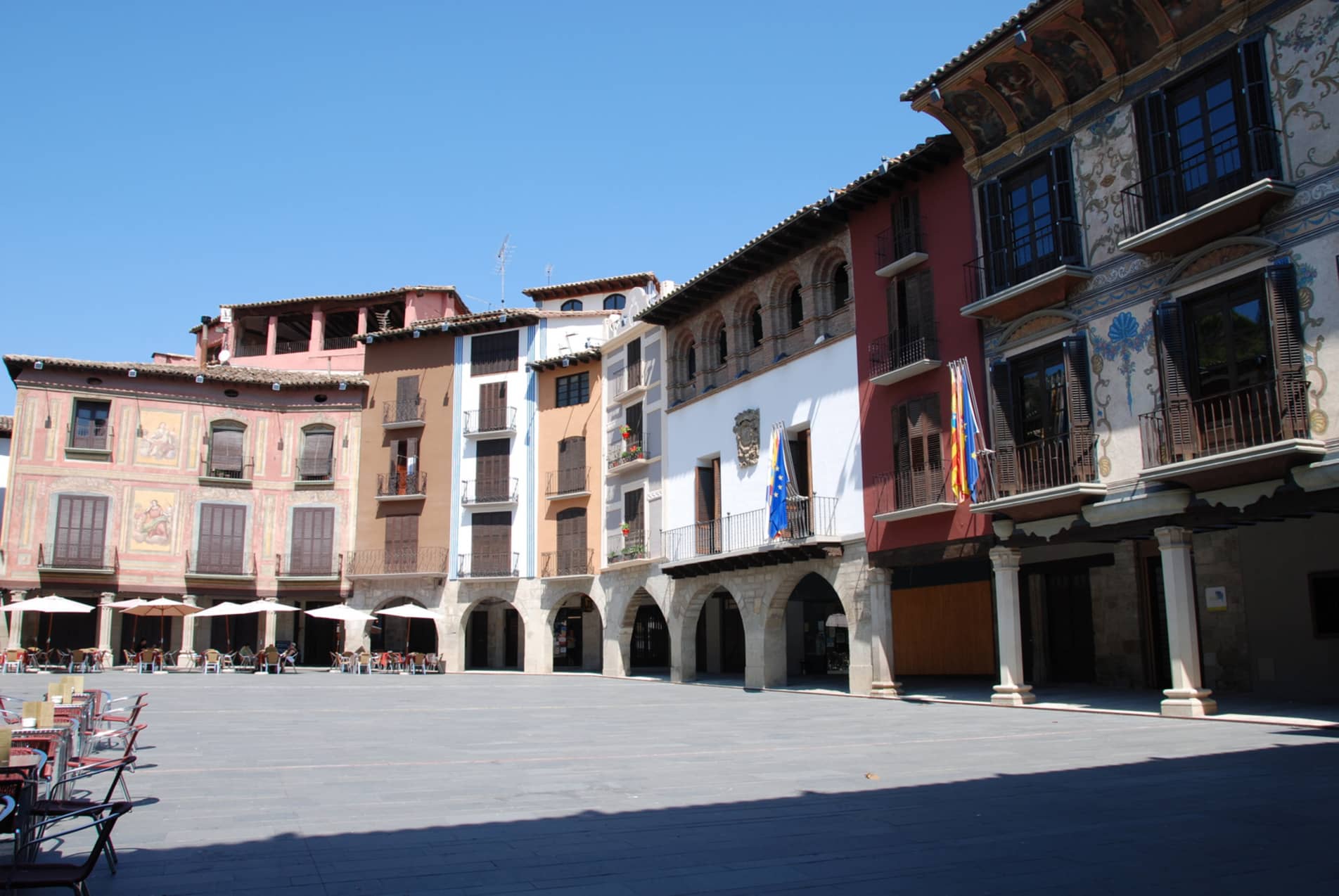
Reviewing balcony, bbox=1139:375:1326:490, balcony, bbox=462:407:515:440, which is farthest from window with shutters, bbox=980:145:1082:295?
balcony, bbox=462:407:515:440

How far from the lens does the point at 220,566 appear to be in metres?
39.3

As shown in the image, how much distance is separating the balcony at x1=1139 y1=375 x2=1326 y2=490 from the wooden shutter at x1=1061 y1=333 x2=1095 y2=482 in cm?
108

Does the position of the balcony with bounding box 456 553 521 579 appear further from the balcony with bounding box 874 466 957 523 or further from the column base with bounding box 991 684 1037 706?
the column base with bounding box 991 684 1037 706

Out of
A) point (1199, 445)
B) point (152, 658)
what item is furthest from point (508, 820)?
point (152, 658)

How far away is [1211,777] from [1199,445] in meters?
7.15

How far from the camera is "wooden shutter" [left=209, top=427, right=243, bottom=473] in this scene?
4009cm

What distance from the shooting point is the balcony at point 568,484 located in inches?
1435

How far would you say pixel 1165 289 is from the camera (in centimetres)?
1656

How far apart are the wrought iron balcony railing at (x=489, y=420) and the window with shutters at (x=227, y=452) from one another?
8.61m

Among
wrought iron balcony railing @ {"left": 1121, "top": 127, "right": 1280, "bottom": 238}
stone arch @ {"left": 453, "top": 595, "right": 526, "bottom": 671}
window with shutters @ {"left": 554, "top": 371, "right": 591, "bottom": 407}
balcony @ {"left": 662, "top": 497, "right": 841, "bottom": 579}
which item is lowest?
stone arch @ {"left": 453, "top": 595, "right": 526, "bottom": 671}

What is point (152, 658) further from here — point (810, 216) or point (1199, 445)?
point (1199, 445)

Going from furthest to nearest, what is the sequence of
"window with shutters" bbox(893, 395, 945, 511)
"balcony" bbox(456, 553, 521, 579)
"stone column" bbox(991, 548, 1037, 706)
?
"balcony" bbox(456, 553, 521, 579) → "window with shutters" bbox(893, 395, 945, 511) → "stone column" bbox(991, 548, 1037, 706)

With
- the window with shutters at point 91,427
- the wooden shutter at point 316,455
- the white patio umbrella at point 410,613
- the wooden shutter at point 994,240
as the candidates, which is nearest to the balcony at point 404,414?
the wooden shutter at point 316,455

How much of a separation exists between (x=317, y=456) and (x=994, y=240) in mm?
28916
